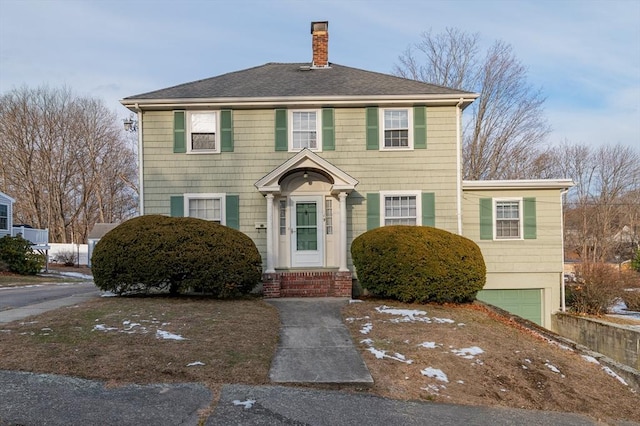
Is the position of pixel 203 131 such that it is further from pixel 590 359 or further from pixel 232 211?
pixel 590 359

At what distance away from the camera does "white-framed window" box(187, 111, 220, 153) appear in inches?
493

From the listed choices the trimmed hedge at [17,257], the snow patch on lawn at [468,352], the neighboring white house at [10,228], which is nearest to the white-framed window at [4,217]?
the neighboring white house at [10,228]

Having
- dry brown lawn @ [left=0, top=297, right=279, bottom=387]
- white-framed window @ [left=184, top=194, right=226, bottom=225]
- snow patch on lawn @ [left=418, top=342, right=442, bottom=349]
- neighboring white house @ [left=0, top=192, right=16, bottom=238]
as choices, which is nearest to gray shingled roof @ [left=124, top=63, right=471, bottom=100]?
white-framed window @ [left=184, top=194, right=226, bottom=225]

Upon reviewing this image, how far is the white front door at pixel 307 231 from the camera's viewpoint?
40.1ft

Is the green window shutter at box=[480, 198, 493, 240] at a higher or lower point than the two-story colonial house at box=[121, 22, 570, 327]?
lower

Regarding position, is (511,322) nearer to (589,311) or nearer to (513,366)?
(513,366)

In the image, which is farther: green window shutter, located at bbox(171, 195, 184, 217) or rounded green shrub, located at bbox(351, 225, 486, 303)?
green window shutter, located at bbox(171, 195, 184, 217)

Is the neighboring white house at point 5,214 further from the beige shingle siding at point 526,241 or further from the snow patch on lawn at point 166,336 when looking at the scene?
the beige shingle siding at point 526,241

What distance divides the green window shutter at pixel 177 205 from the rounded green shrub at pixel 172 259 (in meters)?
2.01

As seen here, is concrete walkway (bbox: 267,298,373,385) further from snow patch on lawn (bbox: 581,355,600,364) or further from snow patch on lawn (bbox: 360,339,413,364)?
snow patch on lawn (bbox: 581,355,600,364)

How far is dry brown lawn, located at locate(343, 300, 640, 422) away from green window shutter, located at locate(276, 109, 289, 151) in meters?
5.69

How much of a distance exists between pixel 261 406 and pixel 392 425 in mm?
1286

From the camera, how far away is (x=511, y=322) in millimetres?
9508

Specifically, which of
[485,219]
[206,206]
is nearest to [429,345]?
[485,219]
